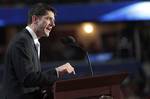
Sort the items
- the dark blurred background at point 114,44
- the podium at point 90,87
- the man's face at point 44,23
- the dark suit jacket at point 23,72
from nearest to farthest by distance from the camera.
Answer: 1. the podium at point 90,87
2. the dark suit jacket at point 23,72
3. the man's face at point 44,23
4. the dark blurred background at point 114,44

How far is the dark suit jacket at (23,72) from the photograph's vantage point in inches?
168

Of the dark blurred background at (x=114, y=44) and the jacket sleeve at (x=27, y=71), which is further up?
the jacket sleeve at (x=27, y=71)

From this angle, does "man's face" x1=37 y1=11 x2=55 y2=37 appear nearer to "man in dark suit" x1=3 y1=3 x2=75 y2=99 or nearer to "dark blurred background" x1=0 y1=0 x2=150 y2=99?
"man in dark suit" x1=3 y1=3 x2=75 y2=99

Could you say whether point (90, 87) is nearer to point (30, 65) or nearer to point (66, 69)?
point (66, 69)

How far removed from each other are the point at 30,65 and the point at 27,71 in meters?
0.07

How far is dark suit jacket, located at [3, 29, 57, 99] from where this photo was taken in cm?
426

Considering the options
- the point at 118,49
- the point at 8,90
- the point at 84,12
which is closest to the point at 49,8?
the point at 8,90

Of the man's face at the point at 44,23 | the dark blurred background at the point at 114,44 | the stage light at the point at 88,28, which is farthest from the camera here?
the stage light at the point at 88,28

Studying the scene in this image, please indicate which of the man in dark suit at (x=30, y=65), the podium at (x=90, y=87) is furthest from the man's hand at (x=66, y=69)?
the podium at (x=90, y=87)

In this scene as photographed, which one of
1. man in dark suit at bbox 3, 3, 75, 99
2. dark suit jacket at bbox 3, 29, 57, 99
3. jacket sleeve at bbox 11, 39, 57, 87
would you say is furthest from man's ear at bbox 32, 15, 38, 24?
jacket sleeve at bbox 11, 39, 57, 87

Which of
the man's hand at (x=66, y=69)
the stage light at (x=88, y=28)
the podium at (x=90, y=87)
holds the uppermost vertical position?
the man's hand at (x=66, y=69)

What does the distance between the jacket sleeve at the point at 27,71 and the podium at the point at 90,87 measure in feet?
0.54

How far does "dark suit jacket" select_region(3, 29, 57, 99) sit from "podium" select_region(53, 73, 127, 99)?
0.17m

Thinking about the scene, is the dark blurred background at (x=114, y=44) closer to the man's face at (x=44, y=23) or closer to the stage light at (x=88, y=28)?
the stage light at (x=88, y=28)
